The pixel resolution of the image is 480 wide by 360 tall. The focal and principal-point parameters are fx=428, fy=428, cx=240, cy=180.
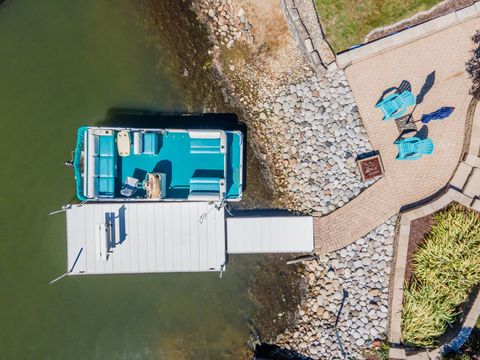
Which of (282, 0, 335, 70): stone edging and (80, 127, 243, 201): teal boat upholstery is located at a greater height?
(282, 0, 335, 70): stone edging

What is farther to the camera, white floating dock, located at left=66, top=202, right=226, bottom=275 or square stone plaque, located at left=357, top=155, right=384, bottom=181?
square stone plaque, located at left=357, top=155, right=384, bottom=181

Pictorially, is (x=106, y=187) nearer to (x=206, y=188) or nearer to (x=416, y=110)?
(x=206, y=188)

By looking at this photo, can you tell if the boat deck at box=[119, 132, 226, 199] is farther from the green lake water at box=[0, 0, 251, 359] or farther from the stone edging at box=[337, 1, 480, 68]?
the stone edging at box=[337, 1, 480, 68]

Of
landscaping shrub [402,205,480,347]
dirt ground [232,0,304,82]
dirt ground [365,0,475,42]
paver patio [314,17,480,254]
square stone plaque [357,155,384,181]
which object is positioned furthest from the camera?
dirt ground [232,0,304,82]

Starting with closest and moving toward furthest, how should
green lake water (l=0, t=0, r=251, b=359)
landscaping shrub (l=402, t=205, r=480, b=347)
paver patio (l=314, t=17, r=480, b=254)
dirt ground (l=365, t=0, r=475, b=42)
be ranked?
1. landscaping shrub (l=402, t=205, r=480, b=347)
2. dirt ground (l=365, t=0, r=475, b=42)
3. paver patio (l=314, t=17, r=480, b=254)
4. green lake water (l=0, t=0, r=251, b=359)

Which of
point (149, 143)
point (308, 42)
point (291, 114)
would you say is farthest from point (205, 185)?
point (308, 42)

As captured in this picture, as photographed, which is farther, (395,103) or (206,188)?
(206,188)

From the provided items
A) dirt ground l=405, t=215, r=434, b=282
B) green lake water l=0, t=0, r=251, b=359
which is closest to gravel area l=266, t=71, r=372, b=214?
dirt ground l=405, t=215, r=434, b=282

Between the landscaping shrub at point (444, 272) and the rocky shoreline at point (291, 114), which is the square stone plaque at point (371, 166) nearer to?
the rocky shoreline at point (291, 114)
